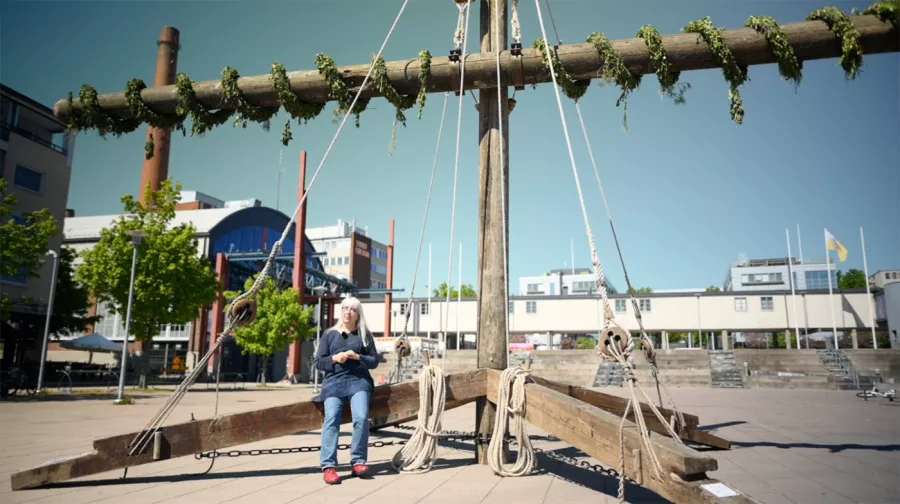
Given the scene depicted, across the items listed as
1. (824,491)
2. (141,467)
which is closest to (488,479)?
(824,491)

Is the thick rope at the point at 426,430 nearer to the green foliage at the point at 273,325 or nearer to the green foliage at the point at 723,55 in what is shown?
the green foliage at the point at 723,55

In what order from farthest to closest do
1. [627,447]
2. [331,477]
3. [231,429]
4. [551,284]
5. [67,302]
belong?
[551,284] → [67,302] → [231,429] → [331,477] → [627,447]

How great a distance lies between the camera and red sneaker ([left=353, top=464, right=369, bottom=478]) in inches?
196

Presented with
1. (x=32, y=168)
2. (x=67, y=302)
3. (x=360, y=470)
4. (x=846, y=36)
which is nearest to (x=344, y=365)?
(x=360, y=470)

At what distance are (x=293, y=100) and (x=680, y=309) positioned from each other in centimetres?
4228

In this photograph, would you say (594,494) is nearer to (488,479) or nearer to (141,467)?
(488,479)

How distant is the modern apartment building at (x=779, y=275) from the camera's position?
261 feet

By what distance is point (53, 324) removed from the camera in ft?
97.8

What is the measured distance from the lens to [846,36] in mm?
5332

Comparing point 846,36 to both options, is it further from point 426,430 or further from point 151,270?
point 151,270

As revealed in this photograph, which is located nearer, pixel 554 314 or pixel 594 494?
pixel 594 494

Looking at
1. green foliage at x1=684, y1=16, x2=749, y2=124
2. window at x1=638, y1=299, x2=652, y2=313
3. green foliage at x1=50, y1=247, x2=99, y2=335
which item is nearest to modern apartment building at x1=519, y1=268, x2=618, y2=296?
window at x1=638, y1=299, x2=652, y2=313

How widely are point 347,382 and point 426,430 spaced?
90 centimetres

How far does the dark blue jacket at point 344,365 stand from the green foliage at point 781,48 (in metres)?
4.85
